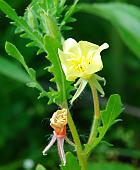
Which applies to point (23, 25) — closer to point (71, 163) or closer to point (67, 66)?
point (67, 66)

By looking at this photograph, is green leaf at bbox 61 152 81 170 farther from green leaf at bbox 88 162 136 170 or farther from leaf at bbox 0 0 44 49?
green leaf at bbox 88 162 136 170

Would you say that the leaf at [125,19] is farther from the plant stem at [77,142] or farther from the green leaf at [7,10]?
the plant stem at [77,142]

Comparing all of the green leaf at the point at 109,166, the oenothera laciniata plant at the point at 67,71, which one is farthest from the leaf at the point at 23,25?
the green leaf at the point at 109,166

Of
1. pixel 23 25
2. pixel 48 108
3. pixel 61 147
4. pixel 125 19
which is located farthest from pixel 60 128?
pixel 48 108

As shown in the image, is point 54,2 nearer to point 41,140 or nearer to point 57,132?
point 57,132

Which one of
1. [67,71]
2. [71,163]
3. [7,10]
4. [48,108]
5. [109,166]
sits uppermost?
[7,10]

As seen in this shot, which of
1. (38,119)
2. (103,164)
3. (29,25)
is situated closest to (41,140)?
(38,119)

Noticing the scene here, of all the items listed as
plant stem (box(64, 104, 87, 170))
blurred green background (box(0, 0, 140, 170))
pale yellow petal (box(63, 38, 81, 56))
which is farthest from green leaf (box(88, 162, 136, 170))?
pale yellow petal (box(63, 38, 81, 56))

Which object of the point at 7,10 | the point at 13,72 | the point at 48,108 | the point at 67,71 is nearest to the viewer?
the point at 67,71
